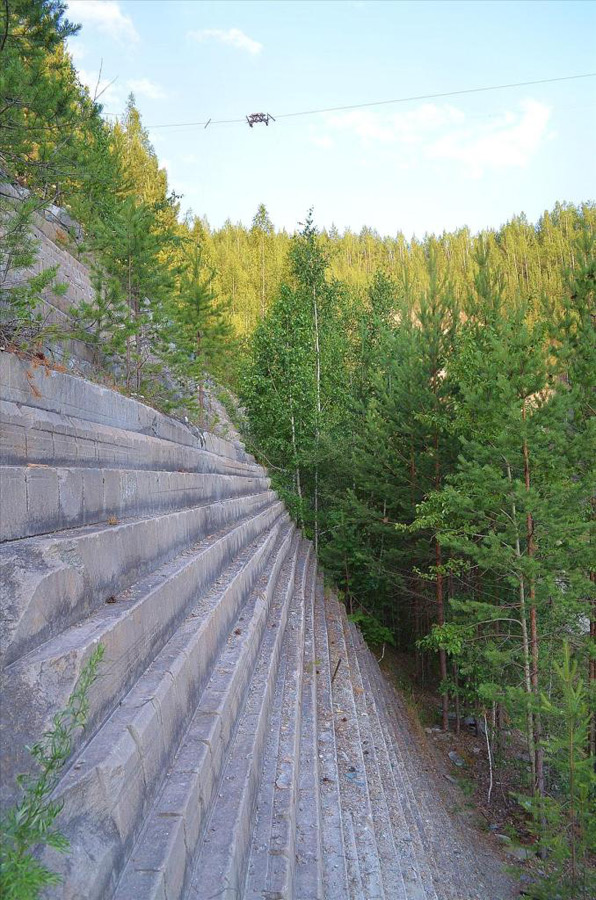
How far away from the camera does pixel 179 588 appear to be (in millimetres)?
3303

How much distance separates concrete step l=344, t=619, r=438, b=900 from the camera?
13.4 feet

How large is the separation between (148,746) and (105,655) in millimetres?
368

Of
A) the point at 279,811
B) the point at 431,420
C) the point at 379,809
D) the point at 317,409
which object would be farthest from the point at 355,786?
the point at 317,409

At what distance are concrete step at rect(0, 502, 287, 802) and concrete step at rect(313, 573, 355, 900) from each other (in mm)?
1655

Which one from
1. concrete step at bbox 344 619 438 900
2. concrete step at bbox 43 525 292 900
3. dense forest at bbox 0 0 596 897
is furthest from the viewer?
dense forest at bbox 0 0 596 897

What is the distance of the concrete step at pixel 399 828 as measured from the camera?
13.4 ft

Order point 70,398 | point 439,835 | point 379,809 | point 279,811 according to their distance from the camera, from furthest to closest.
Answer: point 439,835 → point 379,809 → point 70,398 → point 279,811

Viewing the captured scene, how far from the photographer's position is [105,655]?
203cm

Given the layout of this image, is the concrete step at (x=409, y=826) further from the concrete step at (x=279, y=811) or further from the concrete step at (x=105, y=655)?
the concrete step at (x=105, y=655)

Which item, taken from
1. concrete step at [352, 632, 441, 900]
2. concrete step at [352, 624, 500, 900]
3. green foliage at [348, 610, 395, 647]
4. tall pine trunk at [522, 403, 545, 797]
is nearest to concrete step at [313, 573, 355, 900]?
concrete step at [352, 632, 441, 900]

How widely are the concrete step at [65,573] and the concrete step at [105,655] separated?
0.17 ft

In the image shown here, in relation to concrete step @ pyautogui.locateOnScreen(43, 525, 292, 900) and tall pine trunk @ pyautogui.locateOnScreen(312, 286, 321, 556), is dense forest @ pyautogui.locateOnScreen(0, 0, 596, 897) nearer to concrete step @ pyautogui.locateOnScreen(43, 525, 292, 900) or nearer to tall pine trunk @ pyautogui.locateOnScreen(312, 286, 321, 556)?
tall pine trunk @ pyautogui.locateOnScreen(312, 286, 321, 556)

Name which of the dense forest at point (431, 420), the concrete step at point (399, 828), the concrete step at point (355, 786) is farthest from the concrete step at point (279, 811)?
the dense forest at point (431, 420)

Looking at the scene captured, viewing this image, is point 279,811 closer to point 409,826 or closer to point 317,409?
point 409,826
